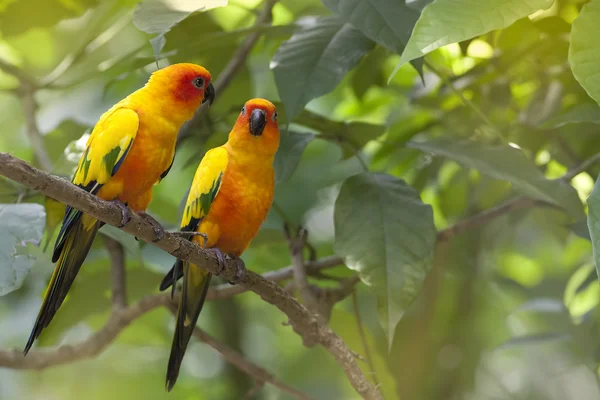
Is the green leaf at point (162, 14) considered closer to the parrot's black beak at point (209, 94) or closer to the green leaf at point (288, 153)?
the parrot's black beak at point (209, 94)

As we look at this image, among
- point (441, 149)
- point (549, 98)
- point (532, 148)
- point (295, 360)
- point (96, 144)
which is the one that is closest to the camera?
point (96, 144)

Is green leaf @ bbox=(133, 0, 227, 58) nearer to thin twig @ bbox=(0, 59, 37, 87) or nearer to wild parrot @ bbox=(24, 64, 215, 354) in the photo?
wild parrot @ bbox=(24, 64, 215, 354)

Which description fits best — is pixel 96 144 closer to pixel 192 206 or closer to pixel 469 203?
pixel 192 206

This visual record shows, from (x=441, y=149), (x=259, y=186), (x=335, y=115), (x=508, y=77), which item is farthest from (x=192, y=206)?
(x=508, y=77)

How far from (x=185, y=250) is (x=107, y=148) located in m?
0.28

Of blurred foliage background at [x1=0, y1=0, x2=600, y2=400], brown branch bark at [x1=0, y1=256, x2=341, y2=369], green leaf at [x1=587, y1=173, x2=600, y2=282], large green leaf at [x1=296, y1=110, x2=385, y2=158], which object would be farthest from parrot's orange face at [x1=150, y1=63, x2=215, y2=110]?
green leaf at [x1=587, y1=173, x2=600, y2=282]

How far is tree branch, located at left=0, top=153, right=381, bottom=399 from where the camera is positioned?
2.81 ft

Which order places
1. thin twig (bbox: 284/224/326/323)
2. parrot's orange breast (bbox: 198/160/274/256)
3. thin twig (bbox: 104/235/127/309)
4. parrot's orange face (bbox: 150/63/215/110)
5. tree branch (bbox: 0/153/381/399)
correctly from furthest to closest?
thin twig (bbox: 104/235/127/309) → thin twig (bbox: 284/224/326/323) → parrot's orange breast (bbox: 198/160/274/256) → parrot's orange face (bbox: 150/63/215/110) → tree branch (bbox: 0/153/381/399)

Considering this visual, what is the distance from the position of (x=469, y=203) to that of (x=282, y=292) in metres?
1.16

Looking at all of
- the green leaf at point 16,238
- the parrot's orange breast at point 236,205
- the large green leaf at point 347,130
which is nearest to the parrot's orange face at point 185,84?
the parrot's orange breast at point 236,205

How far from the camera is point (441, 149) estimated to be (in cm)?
153

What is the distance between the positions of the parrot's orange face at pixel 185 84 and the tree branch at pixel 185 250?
0.88 ft

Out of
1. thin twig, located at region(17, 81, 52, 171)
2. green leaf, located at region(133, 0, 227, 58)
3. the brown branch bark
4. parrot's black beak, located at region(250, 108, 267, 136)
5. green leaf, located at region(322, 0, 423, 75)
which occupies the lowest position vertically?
the brown branch bark

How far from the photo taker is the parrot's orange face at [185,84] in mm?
1190
